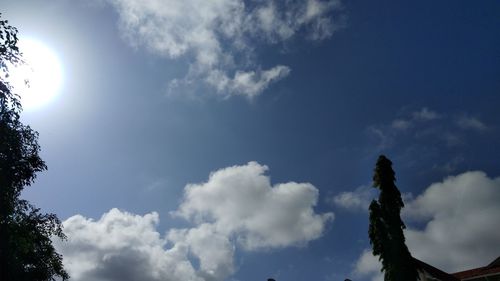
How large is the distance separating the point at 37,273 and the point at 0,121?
48.4 ft

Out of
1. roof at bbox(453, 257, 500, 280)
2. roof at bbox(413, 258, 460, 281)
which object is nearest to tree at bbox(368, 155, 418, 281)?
roof at bbox(413, 258, 460, 281)

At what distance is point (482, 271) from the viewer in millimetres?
47125

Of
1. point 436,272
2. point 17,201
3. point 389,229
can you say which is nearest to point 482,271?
point 436,272

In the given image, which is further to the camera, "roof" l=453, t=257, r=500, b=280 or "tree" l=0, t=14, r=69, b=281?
"roof" l=453, t=257, r=500, b=280

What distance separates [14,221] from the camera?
20.6m

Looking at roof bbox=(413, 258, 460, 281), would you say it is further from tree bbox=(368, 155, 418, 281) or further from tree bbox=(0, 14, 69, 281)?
tree bbox=(0, 14, 69, 281)

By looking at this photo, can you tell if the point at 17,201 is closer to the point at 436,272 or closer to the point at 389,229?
the point at 389,229

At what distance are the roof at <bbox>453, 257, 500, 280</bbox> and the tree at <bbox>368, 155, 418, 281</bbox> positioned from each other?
22274 mm

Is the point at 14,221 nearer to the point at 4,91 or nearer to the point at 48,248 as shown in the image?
the point at 48,248

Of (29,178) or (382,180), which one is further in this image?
(382,180)

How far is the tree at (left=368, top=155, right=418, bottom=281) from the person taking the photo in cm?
2989

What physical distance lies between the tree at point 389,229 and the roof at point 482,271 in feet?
73.1

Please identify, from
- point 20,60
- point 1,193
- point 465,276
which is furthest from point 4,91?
point 465,276

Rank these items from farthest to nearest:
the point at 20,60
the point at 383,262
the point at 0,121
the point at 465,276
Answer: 1. the point at 465,276
2. the point at 383,262
3. the point at 0,121
4. the point at 20,60
